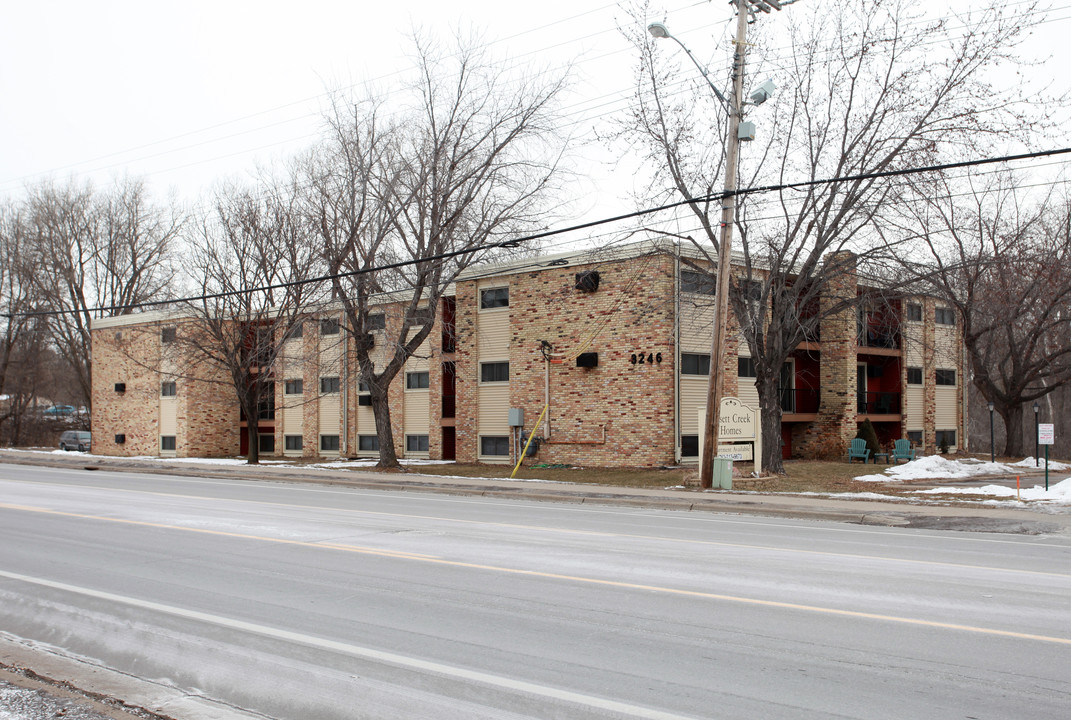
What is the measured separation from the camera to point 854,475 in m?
25.8

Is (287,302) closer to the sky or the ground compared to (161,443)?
closer to the sky

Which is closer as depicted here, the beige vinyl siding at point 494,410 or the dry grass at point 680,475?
the dry grass at point 680,475

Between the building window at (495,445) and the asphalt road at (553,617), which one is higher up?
the asphalt road at (553,617)

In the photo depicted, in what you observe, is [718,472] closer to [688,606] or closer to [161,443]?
[688,606]

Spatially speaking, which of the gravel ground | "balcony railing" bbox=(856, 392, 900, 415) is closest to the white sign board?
"balcony railing" bbox=(856, 392, 900, 415)

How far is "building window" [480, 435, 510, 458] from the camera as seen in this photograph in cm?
3331

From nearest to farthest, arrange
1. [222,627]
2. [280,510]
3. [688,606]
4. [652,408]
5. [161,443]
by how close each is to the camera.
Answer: [222,627] < [688,606] < [280,510] < [652,408] < [161,443]

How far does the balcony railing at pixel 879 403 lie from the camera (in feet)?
120

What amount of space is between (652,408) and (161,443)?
94.6 ft

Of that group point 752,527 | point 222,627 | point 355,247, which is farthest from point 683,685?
point 355,247

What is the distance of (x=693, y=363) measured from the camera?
29625 mm

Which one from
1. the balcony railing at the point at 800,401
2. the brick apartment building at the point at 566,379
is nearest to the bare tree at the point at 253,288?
the brick apartment building at the point at 566,379

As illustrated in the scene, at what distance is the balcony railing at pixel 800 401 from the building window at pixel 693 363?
5.73m

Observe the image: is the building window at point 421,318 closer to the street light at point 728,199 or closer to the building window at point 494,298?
the building window at point 494,298
